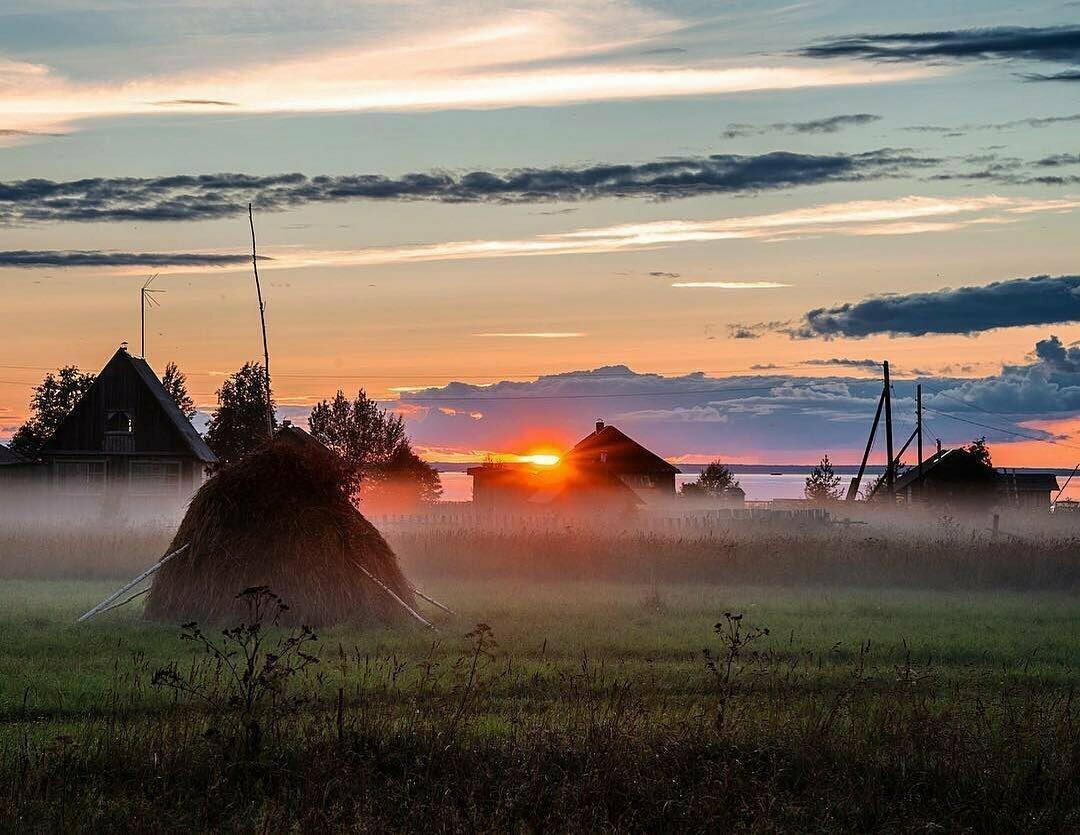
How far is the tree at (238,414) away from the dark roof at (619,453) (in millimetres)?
25590

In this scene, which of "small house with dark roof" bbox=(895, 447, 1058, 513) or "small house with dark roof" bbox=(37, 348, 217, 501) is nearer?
"small house with dark roof" bbox=(37, 348, 217, 501)

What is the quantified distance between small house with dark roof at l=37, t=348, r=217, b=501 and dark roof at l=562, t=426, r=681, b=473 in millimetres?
40519

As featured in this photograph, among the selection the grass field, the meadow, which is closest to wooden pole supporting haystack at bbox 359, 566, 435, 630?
the meadow

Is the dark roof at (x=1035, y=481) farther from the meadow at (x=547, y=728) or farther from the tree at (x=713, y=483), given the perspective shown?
the meadow at (x=547, y=728)

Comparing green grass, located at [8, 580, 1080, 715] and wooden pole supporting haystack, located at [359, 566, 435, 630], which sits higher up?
wooden pole supporting haystack, located at [359, 566, 435, 630]

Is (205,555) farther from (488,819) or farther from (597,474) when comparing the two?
(597,474)

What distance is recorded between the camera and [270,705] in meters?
14.9

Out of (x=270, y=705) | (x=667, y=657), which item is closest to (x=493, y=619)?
(x=667, y=657)

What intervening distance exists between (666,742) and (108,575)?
1190 inches

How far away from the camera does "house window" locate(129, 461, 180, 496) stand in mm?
79125

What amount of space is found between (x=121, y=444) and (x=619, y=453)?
46.5 metres

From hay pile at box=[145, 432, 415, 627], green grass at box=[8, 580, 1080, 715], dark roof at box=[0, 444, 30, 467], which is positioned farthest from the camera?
dark roof at box=[0, 444, 30, 467]

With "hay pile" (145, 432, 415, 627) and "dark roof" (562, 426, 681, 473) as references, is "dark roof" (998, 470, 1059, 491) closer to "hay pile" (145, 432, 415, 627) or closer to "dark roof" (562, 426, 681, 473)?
"dark roof" (562, 426, 681, 473)

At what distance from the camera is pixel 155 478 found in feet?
261
